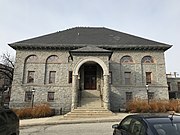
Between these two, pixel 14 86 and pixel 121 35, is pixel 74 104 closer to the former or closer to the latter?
pixel 14 86

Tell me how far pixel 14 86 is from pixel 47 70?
5102mm

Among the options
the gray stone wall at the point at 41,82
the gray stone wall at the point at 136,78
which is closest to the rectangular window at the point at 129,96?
the gray stone wall at the point at 136,78

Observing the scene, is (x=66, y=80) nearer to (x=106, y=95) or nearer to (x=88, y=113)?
(x=106, y=95)

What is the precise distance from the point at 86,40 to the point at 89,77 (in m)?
6.53

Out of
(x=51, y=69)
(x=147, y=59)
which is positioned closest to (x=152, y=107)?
(x=147, y=59)

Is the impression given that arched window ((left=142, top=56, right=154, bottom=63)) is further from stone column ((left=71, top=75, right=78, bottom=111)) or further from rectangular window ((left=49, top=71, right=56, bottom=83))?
rectangular window ((left=49, top=71, right=56, bottom=83))

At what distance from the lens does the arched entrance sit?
64.1 ft

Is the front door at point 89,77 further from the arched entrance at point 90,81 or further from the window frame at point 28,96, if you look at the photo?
the window frame at point 28,96

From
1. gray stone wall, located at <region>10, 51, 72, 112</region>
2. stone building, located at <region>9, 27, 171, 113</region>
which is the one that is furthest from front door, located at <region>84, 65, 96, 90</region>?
gray stone wall, located at <region>10, 51, 72, 112</region>

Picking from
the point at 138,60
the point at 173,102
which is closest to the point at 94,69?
the point at 138,60

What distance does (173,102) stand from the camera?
2161cm

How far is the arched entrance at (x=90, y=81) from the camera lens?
19548 mm

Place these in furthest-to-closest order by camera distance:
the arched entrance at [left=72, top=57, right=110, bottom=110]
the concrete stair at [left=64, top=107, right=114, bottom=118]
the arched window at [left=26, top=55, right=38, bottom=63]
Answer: the arched window at [left=26, top=55, right=38, bottom=63] → the arched entrance at [left=72, top=57, right=110, bottom=110] → the concrete stair at [left=64, top=107, right=114, bottom=118]

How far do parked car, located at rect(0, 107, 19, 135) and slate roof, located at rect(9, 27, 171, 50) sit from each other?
823 inches
